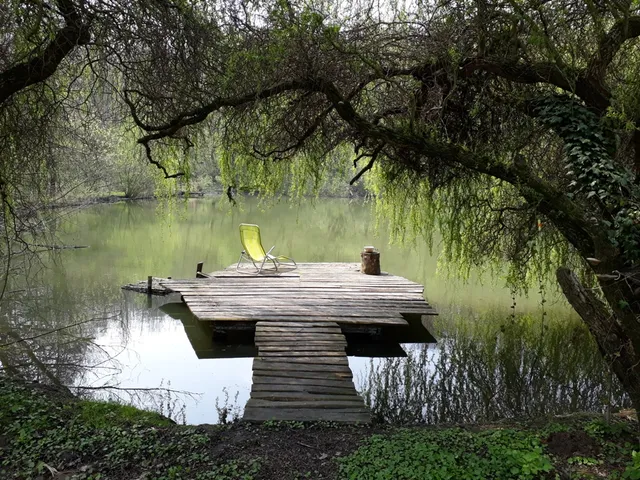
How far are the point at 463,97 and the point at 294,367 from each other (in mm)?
2909

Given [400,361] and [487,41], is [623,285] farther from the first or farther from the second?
[400,361]

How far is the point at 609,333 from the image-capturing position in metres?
→ 3.22

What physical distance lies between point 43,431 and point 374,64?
11.4ft

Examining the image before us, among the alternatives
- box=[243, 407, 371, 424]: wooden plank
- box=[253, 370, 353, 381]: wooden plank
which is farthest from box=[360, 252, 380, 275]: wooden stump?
box=[243, 407, 371, 424]: wooden plank

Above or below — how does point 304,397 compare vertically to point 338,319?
below

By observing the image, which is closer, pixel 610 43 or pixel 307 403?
pixel 610 43

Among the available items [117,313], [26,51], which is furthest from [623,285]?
[117,313]

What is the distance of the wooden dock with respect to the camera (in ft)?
14.0

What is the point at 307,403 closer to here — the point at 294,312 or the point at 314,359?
the point at 314,359

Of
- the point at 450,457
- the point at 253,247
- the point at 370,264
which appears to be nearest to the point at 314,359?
the point at 450,457

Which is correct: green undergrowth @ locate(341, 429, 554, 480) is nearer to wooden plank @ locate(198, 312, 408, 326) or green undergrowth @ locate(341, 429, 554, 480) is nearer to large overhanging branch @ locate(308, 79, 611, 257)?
large overhanging branch @ locate(308, 79, 611, 257)

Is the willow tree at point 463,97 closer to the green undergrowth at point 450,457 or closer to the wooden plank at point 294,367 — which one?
the green undergrowth at point 450,457

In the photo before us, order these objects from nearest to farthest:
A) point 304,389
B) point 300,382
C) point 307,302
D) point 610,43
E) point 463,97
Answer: point 610,43 < point 304,389 < point 300,382 < point 463,97 < point 307,302

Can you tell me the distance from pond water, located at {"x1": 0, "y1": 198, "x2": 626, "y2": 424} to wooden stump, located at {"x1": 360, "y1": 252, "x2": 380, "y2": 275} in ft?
3.90
